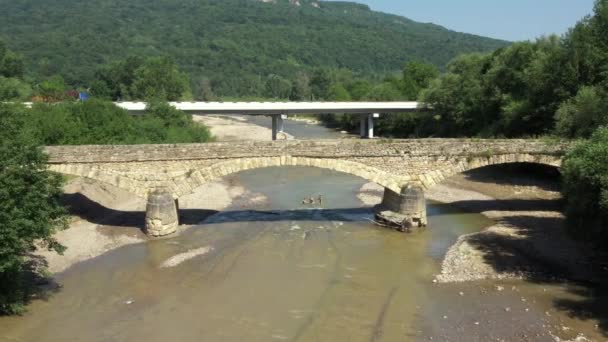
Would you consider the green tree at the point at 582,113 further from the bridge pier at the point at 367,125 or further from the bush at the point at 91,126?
the bridge pier at the point at 367,125

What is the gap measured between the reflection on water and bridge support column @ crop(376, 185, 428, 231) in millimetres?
697

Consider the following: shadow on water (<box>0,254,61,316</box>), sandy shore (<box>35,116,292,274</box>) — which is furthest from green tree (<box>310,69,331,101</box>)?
shadow on water (<box>0,254,61,316</box>)

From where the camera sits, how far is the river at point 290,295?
16.5 metres

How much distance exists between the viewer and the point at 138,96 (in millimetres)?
84812

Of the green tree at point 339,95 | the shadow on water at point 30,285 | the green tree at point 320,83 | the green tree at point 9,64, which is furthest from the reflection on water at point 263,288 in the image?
the green tree at point 320,83

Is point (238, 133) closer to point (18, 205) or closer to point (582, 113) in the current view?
point (582, 113)

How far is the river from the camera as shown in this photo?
16516 mm

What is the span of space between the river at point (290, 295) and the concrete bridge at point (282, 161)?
2.09 m

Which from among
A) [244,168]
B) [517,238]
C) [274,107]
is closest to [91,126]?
[244,168]

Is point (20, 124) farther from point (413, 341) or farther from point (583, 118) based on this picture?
point (583, 118)

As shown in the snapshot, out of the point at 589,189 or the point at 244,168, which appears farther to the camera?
the point at 244,168

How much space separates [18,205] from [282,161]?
42.3ft

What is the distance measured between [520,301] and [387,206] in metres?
11.6

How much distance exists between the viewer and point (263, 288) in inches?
798
